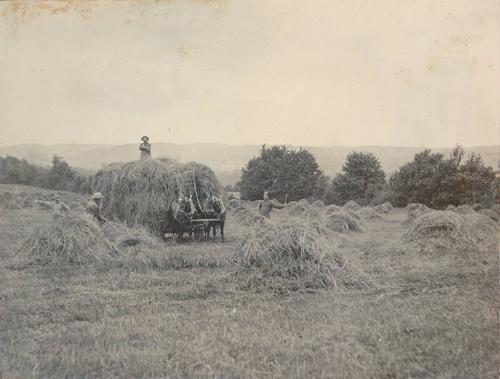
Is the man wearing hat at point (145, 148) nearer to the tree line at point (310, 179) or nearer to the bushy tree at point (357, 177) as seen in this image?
the tree line at point (310, 179)

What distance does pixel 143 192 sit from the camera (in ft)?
38.9

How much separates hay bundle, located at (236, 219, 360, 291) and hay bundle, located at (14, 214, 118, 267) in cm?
294

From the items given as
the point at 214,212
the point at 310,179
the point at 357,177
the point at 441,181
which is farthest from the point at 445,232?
the point at 310,179

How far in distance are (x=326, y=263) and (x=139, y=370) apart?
3753mm

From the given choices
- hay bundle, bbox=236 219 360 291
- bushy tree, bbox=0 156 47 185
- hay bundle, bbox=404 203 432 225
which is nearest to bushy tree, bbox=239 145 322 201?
hay bundle, bbox=404 203 432 225

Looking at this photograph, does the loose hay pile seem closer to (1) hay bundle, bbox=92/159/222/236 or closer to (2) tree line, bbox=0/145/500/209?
(1) hay bundle, bbox=92/159/222/236

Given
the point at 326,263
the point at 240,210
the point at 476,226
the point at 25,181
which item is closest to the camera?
the point at 326,263

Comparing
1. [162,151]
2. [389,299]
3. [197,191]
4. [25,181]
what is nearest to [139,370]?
[389,299]

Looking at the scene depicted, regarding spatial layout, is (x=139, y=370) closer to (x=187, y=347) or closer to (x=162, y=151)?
(x=187, y=347)

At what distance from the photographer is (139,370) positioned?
4004mm

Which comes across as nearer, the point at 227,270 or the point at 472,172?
the point at 227,270

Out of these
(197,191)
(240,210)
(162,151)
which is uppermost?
(162,151)

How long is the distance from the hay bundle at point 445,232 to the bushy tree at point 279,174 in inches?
1078

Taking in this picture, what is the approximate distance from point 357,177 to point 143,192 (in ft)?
99.0
